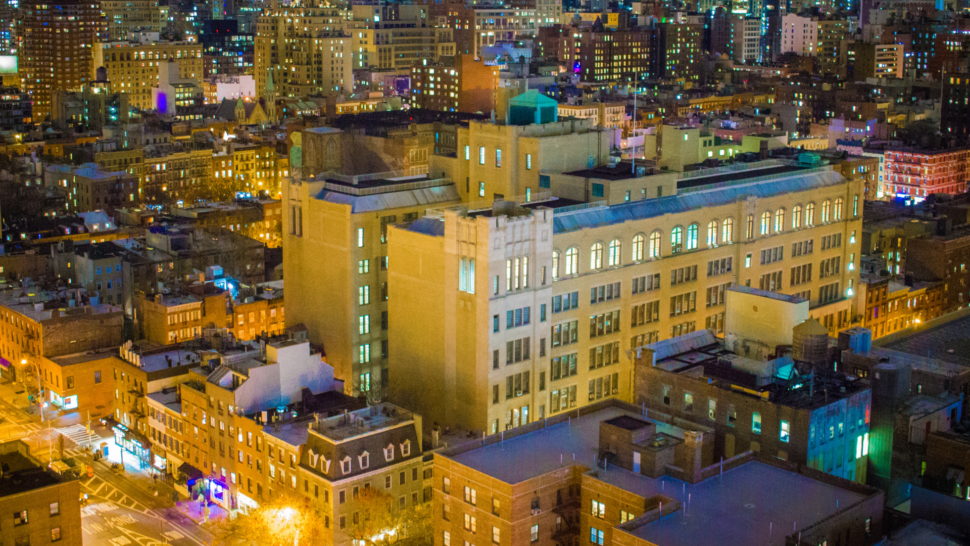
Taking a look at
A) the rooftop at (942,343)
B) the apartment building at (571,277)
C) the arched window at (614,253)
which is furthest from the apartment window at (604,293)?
the rooftop at (942,343)

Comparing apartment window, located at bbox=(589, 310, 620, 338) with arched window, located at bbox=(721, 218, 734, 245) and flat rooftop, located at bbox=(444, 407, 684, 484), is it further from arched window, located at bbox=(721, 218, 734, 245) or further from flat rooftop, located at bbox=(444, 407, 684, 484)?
flat rooftop, located at bbox=(444, 407, 684, 484)

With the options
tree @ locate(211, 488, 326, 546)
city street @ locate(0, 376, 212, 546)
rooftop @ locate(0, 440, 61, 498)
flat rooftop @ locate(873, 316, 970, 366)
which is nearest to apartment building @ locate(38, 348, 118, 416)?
city street @ locate(0, 376, 212, 546)

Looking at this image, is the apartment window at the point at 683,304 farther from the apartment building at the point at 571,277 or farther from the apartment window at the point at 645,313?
the apartment window at the point at 645,313

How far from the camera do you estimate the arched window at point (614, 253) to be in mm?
122312

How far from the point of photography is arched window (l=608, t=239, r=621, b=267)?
12231 cm

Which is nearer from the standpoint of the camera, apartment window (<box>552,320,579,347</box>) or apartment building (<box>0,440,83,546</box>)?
apartment building (<box>0,440,83,546</box>)

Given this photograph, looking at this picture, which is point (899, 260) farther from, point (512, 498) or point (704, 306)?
point (512, 498)

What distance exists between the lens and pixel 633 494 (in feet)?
281

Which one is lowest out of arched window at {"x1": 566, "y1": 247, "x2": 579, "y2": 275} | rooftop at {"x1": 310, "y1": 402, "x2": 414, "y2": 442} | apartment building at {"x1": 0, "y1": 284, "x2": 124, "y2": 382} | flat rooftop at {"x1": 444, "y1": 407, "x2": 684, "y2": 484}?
apartment building at {"x1": 0, "y1": 284, "x2": 124, "y2": 382}

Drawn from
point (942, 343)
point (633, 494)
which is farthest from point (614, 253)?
point (633, 494)

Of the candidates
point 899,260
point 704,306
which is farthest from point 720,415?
point 899,260

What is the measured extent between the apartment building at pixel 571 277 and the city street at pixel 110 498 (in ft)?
79.3

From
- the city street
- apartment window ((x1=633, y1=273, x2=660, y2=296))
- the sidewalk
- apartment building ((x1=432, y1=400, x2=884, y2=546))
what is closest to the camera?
apartment building ((x1=432, y1=400, x2=884, y2=546))

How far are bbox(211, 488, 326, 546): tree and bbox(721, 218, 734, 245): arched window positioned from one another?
5357cm
